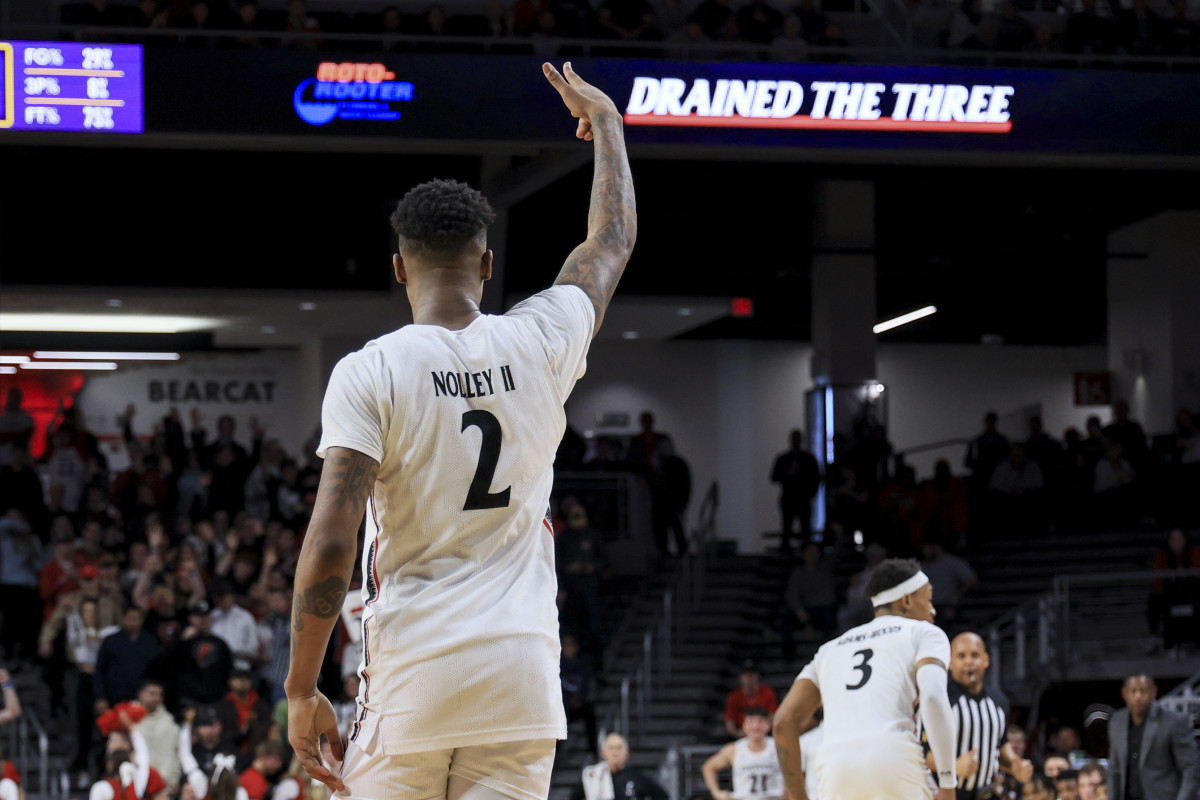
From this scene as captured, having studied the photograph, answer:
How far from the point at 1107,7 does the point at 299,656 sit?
66.4 ft

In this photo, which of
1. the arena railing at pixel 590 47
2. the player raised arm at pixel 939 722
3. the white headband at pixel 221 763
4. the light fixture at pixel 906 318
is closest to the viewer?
the player raised arm at pixel 939 722

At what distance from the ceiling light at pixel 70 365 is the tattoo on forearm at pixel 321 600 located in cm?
2497

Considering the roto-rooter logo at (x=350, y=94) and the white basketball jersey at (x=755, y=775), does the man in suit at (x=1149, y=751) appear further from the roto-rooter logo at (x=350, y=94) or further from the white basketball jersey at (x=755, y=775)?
the roto-rooter logo at (x=350, y=94)

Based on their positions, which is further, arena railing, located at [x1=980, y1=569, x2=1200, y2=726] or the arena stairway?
Result: arena railing, located at [x1=980, y1=569, x2=1200, y2=726]

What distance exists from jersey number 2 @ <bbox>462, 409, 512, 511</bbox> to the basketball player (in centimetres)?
1130

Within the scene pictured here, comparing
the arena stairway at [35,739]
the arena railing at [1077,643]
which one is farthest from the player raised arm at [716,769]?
the arena stairway at [35,739]

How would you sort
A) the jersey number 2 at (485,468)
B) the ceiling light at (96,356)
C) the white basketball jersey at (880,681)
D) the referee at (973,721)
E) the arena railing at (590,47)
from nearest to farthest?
the jersey number 2 at (485,468)
the white basketball jersey at (880,681)
the referee at (973,721)
the arena railing at (590,47)
the ceiling light at (96,356)

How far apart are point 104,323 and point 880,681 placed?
20071mm

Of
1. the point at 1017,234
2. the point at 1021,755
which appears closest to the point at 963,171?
the point at 1017,234

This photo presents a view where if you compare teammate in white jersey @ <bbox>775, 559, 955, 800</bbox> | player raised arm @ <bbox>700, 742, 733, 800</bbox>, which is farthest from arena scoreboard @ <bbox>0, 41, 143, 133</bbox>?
teammate in white jersey @ <bbox>775, 559, 955, 800</bbox>

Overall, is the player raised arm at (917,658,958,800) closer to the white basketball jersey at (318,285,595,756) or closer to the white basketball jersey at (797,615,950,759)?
the white basketball jersey at (797,615,950,759)

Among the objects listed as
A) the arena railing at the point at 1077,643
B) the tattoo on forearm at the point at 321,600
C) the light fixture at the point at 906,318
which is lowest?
the arena railing at the point at 1077,643

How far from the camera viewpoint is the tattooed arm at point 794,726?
6816 mm

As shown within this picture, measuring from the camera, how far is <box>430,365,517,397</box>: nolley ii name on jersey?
3.12 meters
